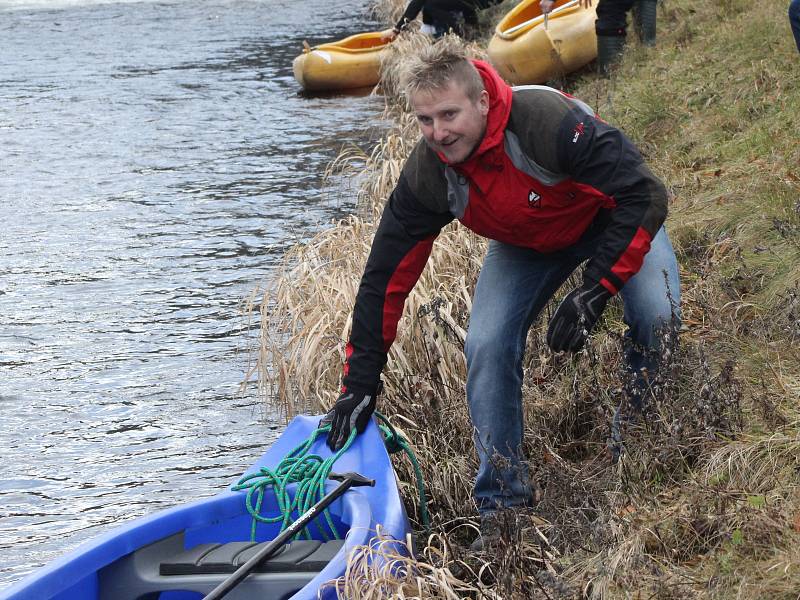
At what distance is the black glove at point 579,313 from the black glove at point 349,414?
2.58 ft

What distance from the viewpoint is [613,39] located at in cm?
992

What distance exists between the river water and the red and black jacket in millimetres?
2139

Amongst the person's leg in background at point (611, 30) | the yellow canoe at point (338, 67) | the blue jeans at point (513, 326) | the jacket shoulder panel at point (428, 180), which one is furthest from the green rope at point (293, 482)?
the yellow canoe at point (338, 67)

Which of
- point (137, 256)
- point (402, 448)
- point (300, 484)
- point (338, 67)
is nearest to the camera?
point (300, 484)

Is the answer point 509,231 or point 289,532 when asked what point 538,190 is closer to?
point 509,231

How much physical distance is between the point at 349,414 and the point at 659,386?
1139mm

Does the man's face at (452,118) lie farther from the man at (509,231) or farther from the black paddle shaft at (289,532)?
the black paddle shaft at (289,532)

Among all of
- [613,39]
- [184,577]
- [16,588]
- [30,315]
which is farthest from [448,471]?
[613,39]

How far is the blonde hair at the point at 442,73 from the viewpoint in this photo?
3564 mm

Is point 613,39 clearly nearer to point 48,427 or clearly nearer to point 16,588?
point 48,427

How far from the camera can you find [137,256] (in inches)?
345

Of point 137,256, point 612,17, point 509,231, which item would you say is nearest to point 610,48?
point 612,17

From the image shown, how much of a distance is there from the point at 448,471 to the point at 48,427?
2564 mm

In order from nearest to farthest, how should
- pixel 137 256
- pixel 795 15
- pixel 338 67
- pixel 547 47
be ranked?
pixel 795 15, pixel 137 256, pixel 547 47, pixel 338 67
